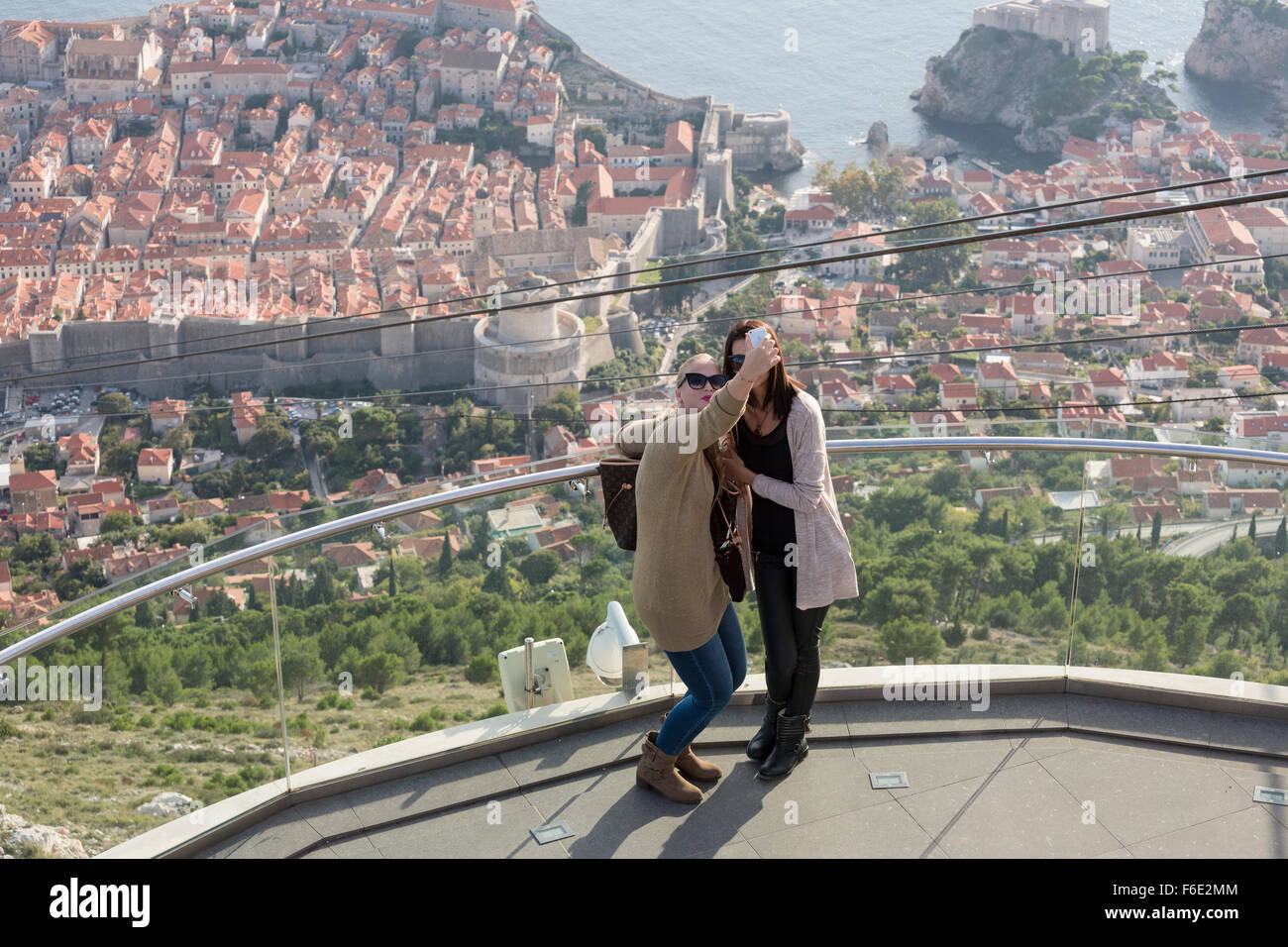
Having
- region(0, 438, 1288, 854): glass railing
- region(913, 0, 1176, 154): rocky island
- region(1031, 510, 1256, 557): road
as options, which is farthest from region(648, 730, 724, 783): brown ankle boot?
region(913, 0, 1176, 154): rocky island

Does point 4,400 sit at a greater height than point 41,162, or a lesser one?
lesser

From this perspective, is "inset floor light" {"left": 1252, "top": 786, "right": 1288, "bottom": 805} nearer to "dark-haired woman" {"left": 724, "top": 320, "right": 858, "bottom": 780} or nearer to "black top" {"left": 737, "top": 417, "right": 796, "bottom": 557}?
"dark-haired woman" {"left": 724, "top": 320, "right": 858, "bottom": 780}

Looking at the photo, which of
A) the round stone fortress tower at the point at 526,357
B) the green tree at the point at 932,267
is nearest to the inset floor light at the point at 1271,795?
the round stone fortress tower at the point at 526,357

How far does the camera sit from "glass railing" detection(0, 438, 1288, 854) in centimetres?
172

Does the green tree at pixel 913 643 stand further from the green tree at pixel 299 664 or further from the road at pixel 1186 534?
the green tree at pixel 299 664

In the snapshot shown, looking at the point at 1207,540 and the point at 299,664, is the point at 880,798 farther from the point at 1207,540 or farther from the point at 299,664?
the point at 299,664

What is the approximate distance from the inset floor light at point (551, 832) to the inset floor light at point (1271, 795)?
2.89ft

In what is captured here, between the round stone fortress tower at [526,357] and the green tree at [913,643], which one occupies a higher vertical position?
the green tree at [913,643]

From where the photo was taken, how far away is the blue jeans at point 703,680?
1631 mm

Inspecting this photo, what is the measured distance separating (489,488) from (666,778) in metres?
0.49

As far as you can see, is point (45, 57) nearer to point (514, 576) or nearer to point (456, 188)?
point (456, 188)
